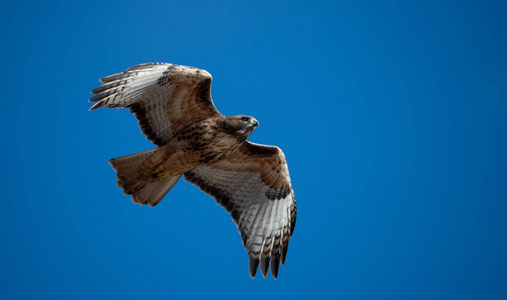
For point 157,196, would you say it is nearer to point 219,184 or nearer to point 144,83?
point 219,184

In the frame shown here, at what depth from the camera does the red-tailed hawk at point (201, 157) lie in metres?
5.82

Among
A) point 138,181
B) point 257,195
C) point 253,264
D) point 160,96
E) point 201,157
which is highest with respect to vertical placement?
point 160,96

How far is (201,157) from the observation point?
6223 millimetres

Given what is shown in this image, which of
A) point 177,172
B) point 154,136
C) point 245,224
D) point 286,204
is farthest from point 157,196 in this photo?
point 286,204

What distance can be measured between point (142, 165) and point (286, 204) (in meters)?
2.32

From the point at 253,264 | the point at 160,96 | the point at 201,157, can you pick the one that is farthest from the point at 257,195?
the point at 160,96

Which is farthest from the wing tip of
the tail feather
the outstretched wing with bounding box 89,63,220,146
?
the outstretched wing with bounding box 89,63,220,146

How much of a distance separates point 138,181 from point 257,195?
1.94m

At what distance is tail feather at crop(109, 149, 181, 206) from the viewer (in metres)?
6.16

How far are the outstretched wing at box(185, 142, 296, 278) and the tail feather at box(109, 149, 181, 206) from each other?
0.81 metres

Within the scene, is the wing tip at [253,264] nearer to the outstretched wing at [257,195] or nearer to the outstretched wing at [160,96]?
the outstretched wing at [257,195]

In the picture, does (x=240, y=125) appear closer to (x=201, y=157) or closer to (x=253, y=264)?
(x=201, y=157)

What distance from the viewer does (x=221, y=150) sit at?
616 cm

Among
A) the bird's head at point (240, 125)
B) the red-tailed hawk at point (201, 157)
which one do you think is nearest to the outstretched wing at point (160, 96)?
the red-tailed hawk at point (201, 157)
